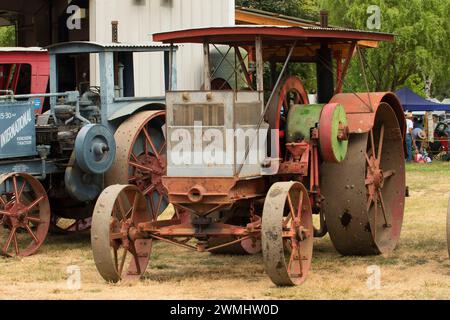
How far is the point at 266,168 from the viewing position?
9.10 metres

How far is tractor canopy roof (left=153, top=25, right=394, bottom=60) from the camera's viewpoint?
8.98 m

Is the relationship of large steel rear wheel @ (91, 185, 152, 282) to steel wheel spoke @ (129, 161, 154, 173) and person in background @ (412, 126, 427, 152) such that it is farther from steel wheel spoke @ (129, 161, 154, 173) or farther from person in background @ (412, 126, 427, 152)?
person in background @ (412, 126, 427, 152)

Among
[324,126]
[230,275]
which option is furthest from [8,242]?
[324,126]

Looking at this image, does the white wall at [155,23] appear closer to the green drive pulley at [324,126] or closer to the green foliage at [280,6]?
the green drive pulley at [324,126]

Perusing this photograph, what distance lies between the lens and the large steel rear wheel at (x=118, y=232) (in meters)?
8.55

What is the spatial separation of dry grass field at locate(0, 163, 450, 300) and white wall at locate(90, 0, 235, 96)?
379 cm

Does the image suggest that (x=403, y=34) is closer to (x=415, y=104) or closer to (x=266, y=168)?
(x=415, y=104)

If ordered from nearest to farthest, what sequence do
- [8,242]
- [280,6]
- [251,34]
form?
1. [251,34]
2. [8,242]
3. [280,6]

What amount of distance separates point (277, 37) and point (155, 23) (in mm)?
6779

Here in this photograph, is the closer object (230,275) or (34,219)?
(230,275)

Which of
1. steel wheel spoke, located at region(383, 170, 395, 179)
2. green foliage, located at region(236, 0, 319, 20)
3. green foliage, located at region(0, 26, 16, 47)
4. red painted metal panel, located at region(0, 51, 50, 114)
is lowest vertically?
steel wheel spoke, located at region(383, 170, 395, 179)

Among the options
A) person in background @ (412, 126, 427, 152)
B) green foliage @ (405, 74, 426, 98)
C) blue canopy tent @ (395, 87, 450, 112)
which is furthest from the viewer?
green foliage @ (405, 74, 426, 98)

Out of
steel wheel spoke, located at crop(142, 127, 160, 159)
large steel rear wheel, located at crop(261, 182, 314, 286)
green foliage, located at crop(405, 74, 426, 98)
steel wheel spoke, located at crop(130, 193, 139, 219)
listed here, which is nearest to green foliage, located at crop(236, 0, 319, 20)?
green foliage, located at crop(405, 74, 426, 98)

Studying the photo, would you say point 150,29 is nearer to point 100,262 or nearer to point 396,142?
point 396,142
